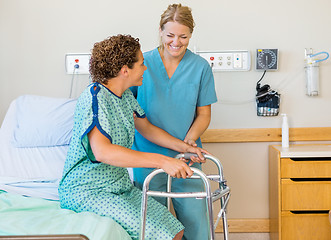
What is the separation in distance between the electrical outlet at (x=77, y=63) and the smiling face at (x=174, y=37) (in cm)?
94

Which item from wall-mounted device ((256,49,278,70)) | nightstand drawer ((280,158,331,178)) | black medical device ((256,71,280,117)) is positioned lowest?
nightstand drawer ((280,158,331,178))

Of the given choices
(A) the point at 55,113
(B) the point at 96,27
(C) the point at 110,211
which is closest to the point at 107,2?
(B) the point at 96,27

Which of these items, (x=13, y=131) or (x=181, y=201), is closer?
(x=181, y=201)

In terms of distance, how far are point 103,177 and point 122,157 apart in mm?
204

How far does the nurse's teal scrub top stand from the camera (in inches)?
82.5

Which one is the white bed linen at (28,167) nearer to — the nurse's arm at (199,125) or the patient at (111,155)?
the patient at (111,155)

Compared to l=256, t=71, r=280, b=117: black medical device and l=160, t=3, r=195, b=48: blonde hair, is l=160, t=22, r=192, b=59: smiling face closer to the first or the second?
l=160, t=3, r=195, b=48: blonde hair

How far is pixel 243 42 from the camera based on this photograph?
111 inches

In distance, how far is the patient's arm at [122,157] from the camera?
4.81ft

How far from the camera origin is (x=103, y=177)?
1.64 meters

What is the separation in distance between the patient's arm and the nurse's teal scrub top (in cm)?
59

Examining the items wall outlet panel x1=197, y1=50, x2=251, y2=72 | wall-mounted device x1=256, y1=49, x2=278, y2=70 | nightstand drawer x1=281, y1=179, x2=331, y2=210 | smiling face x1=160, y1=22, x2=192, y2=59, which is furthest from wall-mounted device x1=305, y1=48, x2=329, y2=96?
smiling face x1=160, y1=22, x2=192, y2=59

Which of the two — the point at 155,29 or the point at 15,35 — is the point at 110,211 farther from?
the point at 15,35

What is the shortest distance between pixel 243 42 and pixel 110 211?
5.50 feet
